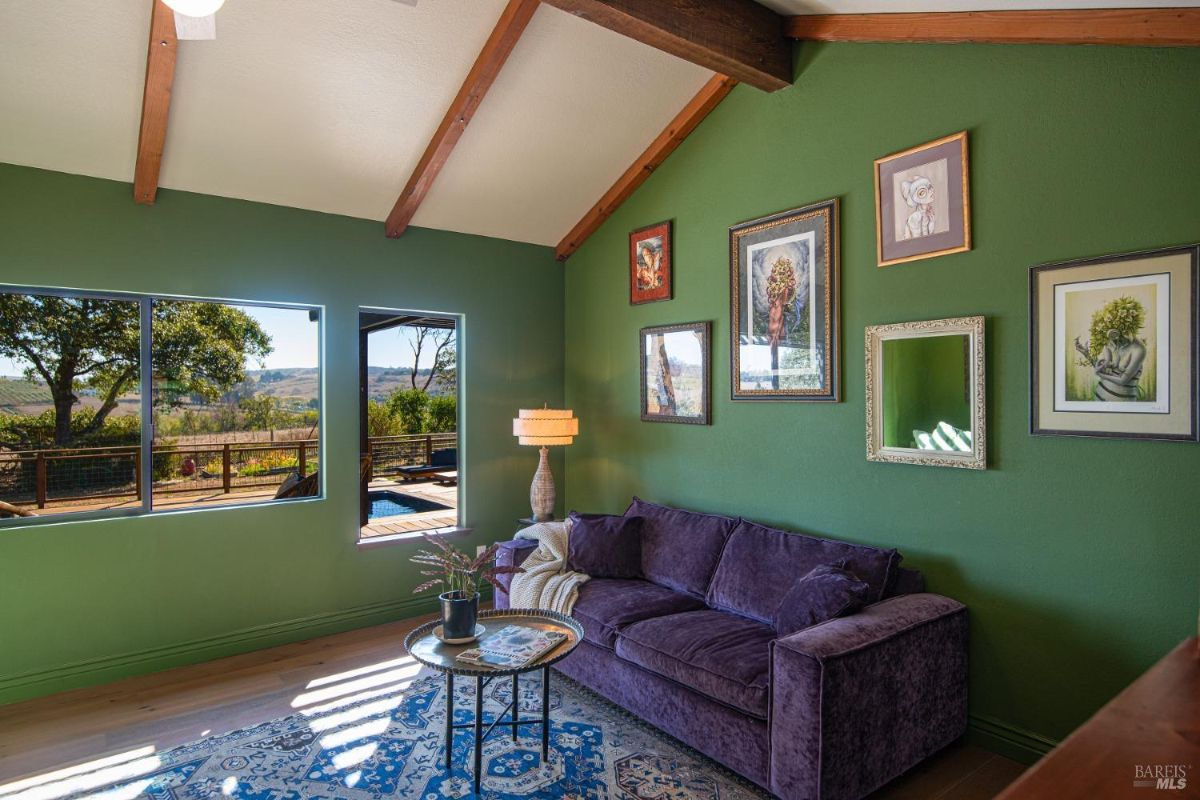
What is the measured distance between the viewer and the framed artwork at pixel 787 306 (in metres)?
3.40

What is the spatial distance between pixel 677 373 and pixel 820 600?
6.48ft

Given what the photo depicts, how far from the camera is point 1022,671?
2.71 m

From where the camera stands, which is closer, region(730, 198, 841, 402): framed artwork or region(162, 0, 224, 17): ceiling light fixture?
region(162, 0, 224, 17): ceiling light fixture

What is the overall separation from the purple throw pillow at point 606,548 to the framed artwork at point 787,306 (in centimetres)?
105

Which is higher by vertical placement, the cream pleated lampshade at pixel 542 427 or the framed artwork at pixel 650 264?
the framed artwork at pixel 650 264

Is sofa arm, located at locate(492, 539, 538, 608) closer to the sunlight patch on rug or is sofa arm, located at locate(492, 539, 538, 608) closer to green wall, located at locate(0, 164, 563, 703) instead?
the sunlight patch on rug

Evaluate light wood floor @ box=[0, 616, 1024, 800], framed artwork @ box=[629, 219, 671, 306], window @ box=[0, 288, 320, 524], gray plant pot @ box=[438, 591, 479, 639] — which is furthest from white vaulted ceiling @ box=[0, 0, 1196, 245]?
light wood floor @ box=[0, 616, 1024, 800]

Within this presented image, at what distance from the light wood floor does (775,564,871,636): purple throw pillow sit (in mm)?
670

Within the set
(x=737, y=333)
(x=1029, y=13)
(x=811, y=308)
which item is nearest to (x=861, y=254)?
(x=811, y=308)

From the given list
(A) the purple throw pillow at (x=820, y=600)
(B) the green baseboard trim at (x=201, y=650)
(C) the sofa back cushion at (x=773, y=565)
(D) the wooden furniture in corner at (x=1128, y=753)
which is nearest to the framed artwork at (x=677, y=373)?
(C) the sofa back cushion at (x=773, y=565)

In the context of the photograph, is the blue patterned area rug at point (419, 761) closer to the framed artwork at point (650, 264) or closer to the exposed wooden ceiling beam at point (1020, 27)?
the framed artwork at point (650, 264)

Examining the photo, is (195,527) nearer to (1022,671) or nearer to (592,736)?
(592,736)

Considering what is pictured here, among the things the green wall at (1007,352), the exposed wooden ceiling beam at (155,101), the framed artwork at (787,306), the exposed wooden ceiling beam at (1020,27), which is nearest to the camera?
the exposed wooden ceiling beam at (1020,27)

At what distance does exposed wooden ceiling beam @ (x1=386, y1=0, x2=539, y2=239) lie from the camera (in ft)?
10.2
